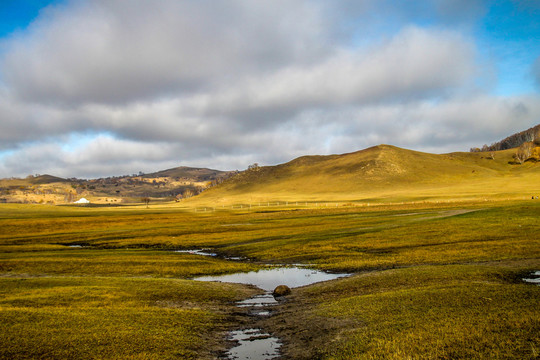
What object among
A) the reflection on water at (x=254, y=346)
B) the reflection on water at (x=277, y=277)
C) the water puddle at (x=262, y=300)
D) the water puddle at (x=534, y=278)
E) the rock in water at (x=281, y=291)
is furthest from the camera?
the reflection on water at (x=277, y=277)

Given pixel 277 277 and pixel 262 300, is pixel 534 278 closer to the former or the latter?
pixel 262 300

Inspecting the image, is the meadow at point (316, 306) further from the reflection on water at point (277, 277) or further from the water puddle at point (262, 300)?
the reflection on water at point (277, 277)

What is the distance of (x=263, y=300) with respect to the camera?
1029 inches

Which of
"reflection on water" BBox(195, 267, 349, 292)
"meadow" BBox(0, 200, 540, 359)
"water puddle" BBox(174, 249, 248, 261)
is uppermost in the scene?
"meadow" BBox(0, 200, 540, 359)

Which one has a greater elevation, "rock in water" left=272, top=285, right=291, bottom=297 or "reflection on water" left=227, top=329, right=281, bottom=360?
"reflection on water" left=227, top=329, right=281, bottom=360

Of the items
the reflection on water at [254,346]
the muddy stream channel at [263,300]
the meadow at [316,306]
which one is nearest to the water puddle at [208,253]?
the muddy stream channel at [263,300]

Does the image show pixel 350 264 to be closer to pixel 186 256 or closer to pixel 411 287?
pixel 411 287

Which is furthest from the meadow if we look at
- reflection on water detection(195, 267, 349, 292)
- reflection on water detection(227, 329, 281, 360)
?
reflection on water detection(195, 267, 349, 292)

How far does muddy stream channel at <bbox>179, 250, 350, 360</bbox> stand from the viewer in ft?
53.9

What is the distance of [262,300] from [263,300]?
0.22 feet

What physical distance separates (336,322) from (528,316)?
26.0 ft

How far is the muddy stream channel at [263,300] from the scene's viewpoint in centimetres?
1642

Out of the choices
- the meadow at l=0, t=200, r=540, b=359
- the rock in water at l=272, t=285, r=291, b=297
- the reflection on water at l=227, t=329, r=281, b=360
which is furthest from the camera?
the rock in water at l=272, t=285, r=291, b=297

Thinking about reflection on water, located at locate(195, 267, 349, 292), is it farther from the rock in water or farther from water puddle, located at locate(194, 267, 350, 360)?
the rock in water
